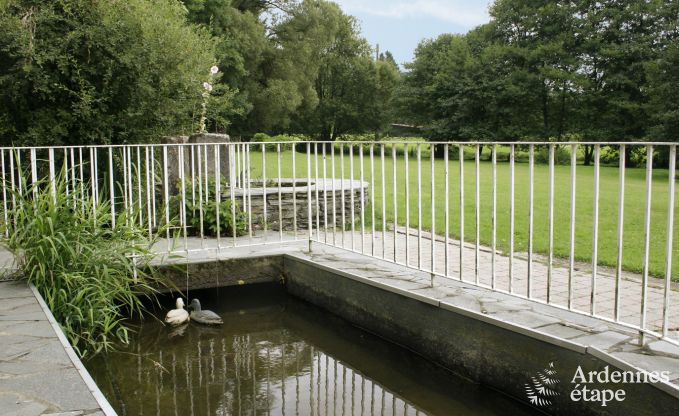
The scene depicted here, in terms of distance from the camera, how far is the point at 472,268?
587 centimetres

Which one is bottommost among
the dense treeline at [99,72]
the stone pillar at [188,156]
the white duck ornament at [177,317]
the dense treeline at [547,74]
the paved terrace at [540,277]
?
the white duck ornament at [177,317]

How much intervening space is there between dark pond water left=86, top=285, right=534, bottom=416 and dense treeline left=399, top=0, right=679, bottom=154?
2430 centimetres

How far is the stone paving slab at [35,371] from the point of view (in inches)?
107

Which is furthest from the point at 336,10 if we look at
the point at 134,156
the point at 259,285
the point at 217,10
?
the point at 259,285

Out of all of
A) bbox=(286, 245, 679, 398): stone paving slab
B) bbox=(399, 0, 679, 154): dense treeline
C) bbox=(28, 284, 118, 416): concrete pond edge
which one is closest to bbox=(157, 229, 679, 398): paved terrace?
bbox=(286, 245, 679, 398): stone paving slab

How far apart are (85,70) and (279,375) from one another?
17.3ft

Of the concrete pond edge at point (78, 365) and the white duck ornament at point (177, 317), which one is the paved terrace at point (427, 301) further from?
the white duck ornament at point (177, 317)

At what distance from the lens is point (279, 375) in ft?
14.8

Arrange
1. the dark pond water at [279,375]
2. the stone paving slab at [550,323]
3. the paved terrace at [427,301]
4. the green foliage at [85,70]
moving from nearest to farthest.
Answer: the paved terrace at [427,301]
the stone paving slab at [550,323]
the dark pond water at [279,375]
the green foliage at [85,70]

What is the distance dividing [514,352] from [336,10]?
34911 millimetres

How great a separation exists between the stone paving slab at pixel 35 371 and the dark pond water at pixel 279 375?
0.65 meters

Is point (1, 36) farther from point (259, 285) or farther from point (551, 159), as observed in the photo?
point (551, 159)

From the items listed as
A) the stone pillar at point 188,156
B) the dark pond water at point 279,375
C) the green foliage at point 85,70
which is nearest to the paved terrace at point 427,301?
the dark pond water at point 279,375

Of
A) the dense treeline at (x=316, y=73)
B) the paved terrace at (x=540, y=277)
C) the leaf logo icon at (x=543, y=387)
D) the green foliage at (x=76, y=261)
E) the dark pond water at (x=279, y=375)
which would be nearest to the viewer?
the leaf logo icon at (x=543, y=387)
